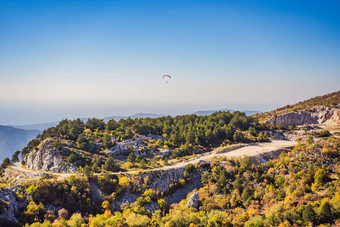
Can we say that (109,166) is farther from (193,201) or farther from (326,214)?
(326,214)

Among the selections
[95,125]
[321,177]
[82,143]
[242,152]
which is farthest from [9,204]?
[321,177]

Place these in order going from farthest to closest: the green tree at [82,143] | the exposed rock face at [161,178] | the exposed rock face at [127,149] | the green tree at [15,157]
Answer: the green tree at [15,157] < the exposed rock face at [127,149] < the green tree at [82,143] < the exposed rock face at [161,178]

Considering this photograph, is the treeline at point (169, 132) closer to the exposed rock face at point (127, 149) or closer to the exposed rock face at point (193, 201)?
the exposed rock face at point (127, 149)

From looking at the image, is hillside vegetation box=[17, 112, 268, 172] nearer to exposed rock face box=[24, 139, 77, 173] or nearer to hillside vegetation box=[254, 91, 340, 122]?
exposed rock face box=[24, 139, 77, 173]

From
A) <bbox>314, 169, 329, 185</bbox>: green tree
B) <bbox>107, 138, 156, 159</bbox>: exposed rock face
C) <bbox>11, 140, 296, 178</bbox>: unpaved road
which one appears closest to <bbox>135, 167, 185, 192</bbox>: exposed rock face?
<bbox>11, 140, 296, 178</bbox>: unpaved road

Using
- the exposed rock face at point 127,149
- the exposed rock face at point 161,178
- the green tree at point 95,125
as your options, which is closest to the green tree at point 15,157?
the green tree at point 95,125

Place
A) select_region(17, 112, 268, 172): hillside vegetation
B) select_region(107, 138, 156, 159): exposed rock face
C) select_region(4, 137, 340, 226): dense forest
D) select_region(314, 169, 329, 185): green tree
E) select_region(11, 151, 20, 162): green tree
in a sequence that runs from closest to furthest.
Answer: select_region(4, 137, 340, 226): dense forest
select_region(314, 169, 329, 185): green tree
select_region(17, 112, 268, 172): hillside vegetation
select_region(107, 138, 156, 159): exposed rock face
select_region(11, 151, 20, 162): green tree
